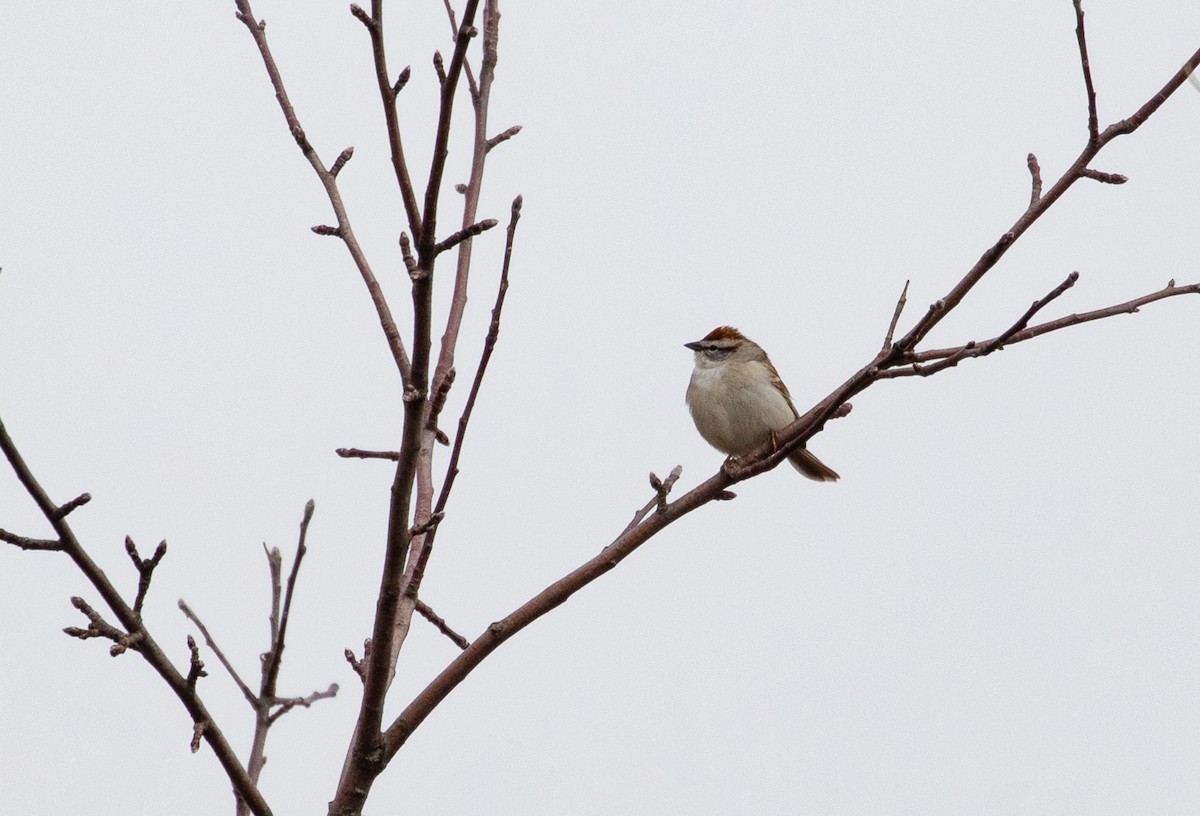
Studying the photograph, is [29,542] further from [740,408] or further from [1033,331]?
[740,408]

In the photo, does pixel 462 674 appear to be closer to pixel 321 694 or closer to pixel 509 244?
pixel 509 244

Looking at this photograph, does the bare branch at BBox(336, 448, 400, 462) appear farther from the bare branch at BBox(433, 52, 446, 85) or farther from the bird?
the bird

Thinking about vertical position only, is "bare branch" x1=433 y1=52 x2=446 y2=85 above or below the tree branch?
above

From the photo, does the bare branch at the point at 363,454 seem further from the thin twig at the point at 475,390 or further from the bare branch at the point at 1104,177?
the bare branch at the point at 1104,177

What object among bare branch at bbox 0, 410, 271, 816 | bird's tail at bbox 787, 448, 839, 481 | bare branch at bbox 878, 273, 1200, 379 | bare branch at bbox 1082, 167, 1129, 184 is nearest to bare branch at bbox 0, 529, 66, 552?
bare branch at bbox 0, 410, 271, 816

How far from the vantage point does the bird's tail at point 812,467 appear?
6.60 meters

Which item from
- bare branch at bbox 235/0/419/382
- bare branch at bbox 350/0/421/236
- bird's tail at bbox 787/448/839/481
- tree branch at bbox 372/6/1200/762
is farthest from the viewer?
bird's tail at bbox 787/448/839/481

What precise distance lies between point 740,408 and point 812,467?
647 millimetres

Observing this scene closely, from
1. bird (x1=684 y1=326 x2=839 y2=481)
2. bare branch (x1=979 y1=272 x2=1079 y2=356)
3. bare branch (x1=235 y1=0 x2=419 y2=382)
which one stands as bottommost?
bare branch (x1=979 y1=272 x2=1079 y2=356)

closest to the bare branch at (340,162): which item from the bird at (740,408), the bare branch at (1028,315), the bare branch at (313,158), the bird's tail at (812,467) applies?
the bare branch at (313,158)

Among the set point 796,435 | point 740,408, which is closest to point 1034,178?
point 796,435

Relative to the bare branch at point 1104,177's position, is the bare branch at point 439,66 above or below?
above

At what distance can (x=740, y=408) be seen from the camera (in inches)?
246

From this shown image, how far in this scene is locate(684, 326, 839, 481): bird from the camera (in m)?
6.22
